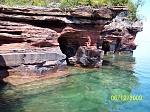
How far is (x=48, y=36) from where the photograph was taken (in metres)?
14.4

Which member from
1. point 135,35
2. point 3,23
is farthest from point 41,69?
point 135,35

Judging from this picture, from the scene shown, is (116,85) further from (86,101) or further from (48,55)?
(48,55)

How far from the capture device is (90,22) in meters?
17.0

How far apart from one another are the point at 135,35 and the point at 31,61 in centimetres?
2931

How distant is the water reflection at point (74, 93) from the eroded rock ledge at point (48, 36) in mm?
1919

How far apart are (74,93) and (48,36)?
19.0 feet

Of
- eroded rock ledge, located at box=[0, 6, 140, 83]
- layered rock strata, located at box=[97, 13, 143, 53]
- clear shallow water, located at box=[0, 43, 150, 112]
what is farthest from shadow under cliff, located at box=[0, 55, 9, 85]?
layered rock strata, located at box=[97, 13, 143, 53]

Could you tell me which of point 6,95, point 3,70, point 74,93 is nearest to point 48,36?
point 3,70

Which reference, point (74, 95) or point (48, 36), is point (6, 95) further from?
point (48, 36)

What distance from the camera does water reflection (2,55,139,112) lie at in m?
8.62

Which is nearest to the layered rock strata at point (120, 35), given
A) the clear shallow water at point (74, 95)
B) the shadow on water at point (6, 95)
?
the clear shallow water at point (74, 95)

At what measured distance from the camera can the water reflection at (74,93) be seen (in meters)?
8.62

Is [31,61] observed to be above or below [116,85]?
above

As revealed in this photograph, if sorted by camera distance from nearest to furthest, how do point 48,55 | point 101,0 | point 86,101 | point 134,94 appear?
point 86,101
point 134,94
point 48,55
point 101,0
